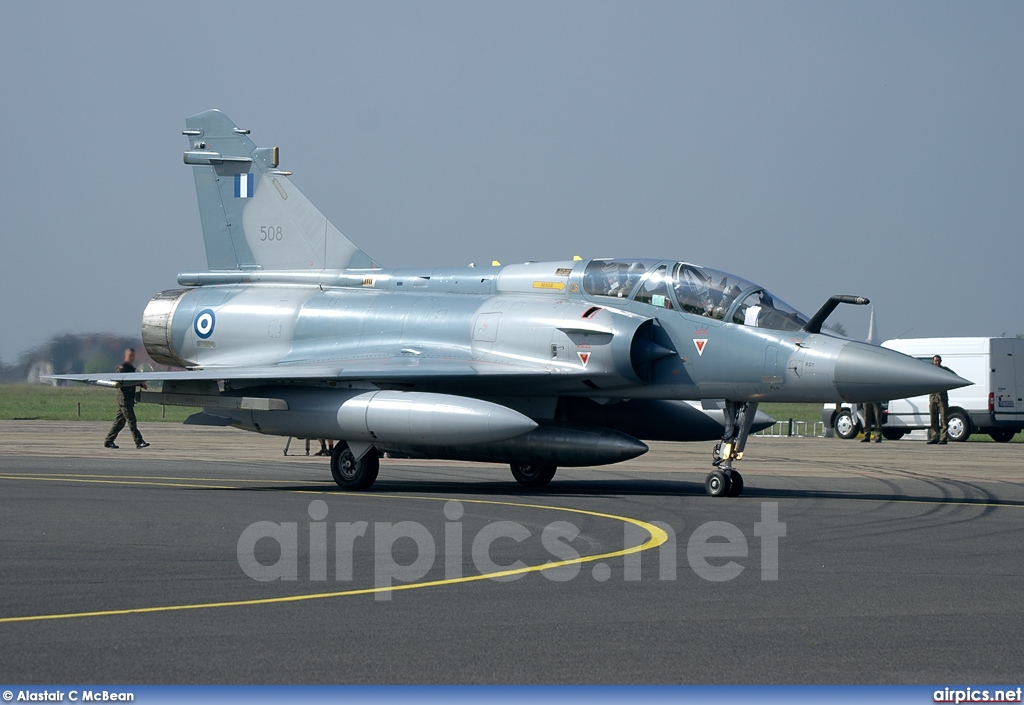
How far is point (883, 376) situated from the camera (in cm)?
1354

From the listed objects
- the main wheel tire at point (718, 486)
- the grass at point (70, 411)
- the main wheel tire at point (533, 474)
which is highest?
the main wheel tire at point (718, 486)

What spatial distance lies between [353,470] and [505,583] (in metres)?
8.01

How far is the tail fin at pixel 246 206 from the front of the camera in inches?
758

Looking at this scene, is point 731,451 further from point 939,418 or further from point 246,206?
point 939,418

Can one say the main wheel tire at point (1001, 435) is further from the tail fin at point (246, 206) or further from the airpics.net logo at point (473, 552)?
the airpics.net logo at point (473, 552)

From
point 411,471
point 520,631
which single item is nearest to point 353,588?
point 520,631

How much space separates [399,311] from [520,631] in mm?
10764

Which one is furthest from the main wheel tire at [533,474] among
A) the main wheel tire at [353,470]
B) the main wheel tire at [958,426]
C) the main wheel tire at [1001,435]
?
the main wheel tire at [1001,435]

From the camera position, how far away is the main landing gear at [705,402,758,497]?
47.5 ft

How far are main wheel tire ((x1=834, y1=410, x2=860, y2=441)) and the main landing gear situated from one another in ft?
58.8

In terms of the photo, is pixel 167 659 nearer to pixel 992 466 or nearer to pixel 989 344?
pixel 992 466

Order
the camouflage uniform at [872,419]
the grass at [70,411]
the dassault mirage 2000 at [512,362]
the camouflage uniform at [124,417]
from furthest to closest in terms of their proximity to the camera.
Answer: the grass at [70,411] < the camouflage uniform at [872,419] < the camouflage uniform at [124,417] < the dassault mirage 2000 at [512,362]

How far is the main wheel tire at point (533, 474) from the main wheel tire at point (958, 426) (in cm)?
1705

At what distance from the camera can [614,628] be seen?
650cm
